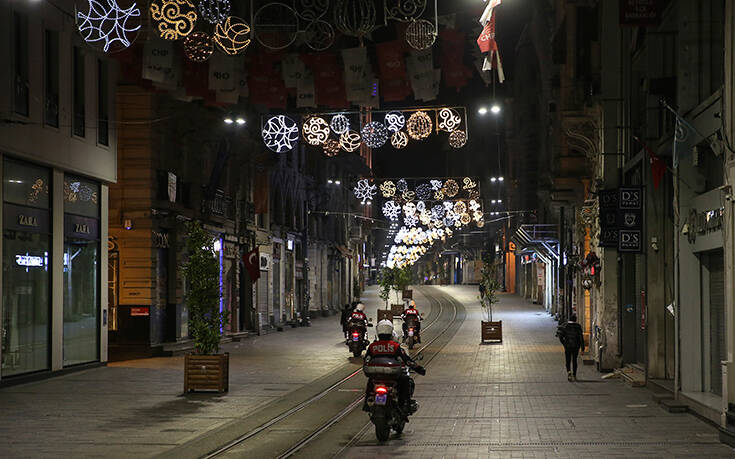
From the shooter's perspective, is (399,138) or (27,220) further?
(399,138)

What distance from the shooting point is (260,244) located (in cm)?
4506

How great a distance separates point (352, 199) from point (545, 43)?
3426cm

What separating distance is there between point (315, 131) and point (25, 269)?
9.44 meters

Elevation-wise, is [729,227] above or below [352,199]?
below

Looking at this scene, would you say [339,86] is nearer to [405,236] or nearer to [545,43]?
[545,43]

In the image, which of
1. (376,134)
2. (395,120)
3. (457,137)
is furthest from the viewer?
(376,134)

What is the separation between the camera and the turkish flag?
136ft

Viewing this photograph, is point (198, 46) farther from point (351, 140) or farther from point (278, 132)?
point (351, 140)

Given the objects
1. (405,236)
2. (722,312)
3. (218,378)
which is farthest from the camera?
(405,236)

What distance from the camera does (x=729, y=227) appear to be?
14312 millimetres

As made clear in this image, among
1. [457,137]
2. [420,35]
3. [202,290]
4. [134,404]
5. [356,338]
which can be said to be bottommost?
[134,404]

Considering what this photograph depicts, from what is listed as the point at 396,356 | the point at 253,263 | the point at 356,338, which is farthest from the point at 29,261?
the point at 253,263

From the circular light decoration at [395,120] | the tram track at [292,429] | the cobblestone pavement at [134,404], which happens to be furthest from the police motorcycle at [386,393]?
the circular light decoration at [395,120]

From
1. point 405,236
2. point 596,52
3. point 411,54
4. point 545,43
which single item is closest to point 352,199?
point 405,236
